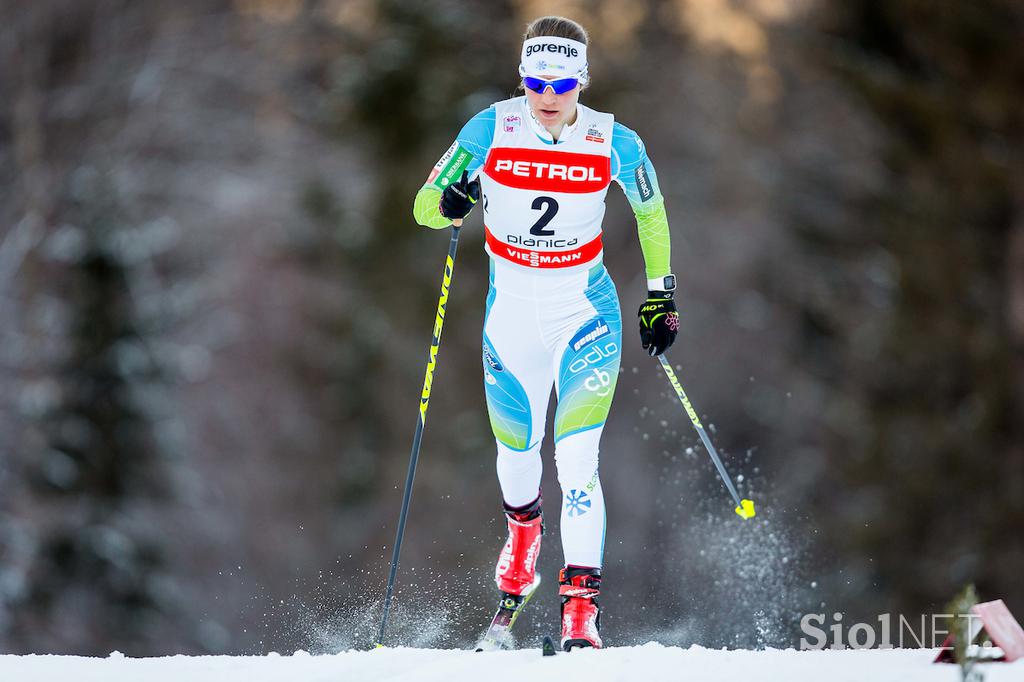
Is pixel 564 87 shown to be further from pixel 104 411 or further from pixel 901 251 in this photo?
pixel 901 251

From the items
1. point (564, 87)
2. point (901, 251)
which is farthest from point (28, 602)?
point (564, 87)

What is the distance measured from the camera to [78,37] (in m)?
25.5

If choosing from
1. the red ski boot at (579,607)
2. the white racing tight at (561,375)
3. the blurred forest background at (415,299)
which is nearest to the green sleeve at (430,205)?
the white racing tight at (561,375)

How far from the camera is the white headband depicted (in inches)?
236

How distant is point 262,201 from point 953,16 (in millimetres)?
13022

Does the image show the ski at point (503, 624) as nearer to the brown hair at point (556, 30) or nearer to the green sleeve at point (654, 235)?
the green sleeve at point (654, 235)

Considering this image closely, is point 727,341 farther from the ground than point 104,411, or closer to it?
farther from the ground

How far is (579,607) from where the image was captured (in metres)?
6.07

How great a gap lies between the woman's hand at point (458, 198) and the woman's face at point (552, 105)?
40 cm

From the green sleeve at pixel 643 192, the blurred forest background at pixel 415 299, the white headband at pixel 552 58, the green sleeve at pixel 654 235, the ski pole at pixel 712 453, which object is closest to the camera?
the white headband at pixel 552 58

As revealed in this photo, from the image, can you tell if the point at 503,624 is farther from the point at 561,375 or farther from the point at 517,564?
the point at 561,375

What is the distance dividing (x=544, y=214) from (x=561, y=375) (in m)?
0.69

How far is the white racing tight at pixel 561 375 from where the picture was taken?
6.14 metres

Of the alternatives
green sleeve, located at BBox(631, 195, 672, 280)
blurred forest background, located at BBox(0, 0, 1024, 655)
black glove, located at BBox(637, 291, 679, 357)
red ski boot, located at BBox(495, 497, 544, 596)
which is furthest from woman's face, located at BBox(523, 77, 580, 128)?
blurred forest background, located at BBox(0, 0, 1024, 655)
